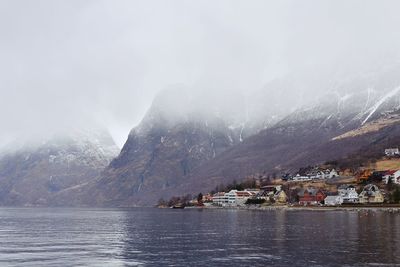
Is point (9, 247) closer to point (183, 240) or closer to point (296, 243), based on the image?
point (183, 240)

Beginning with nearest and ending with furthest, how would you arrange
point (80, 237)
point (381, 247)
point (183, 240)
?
1. point (381, 247)
2. point (183, 240)
3. point (80, 237)

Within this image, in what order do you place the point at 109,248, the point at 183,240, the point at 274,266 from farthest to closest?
the point at 183,240, the point at 109,248, the point at 274,266

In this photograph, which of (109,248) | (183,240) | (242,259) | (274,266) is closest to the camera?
(274,266)

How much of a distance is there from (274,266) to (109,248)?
29.9 meters

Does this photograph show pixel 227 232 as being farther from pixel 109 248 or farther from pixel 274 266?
pixel 274 266

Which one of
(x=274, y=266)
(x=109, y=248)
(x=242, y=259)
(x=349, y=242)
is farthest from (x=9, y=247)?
(x=349, y=242)

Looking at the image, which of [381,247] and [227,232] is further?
[227,232]

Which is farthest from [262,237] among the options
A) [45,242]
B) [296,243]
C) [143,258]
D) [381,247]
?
[45,242]

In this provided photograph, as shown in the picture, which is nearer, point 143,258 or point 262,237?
point 143,258

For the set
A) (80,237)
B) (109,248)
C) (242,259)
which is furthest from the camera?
(80,237)

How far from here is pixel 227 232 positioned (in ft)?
353

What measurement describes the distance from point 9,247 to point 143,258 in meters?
27.7

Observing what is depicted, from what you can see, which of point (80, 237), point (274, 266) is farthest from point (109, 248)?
point (274, 266)

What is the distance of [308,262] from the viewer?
63562 mm
